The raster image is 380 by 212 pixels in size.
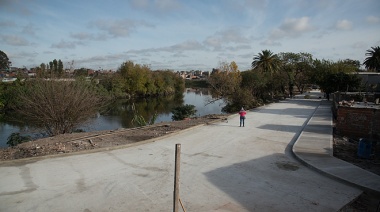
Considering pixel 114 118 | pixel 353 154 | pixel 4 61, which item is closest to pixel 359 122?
pixel 353 154

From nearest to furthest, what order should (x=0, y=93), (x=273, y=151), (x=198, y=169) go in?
1. (x=198, y=169)
2. (x=273, y=151)
3. (x=0, y=93)

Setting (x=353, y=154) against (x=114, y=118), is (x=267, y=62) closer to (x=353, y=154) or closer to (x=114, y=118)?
(x=114, y=118)

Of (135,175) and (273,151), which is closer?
(135,175)

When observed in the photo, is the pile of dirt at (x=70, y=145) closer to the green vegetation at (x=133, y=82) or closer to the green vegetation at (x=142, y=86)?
the green vegetation at (x=142, y=86)

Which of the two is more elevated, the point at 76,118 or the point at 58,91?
the point at 58,91

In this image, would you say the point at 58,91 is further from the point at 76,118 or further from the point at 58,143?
the point at 58,143

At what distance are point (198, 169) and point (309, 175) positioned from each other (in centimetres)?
327

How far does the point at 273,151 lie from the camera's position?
10.1 metres

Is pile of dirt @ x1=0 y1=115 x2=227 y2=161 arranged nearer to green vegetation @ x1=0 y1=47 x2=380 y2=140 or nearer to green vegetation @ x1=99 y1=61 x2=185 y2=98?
green vegetation @ x1=0 y1=47 x2=380 y2=140

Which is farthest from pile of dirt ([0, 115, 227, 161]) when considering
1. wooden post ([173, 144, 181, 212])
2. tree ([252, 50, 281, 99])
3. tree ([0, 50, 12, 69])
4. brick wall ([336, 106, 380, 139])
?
tree ([0, 50, 12, 69])

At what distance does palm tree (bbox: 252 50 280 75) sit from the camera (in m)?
47.0

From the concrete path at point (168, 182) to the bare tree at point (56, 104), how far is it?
5.57m

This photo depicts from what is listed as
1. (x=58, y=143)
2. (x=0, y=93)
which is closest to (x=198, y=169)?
(x=58, y=143)

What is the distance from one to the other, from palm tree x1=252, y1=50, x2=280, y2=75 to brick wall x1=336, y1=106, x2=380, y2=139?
34747 millimetres
